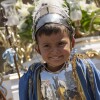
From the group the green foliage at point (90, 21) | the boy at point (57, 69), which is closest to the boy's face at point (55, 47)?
the boy at point (57, 69)

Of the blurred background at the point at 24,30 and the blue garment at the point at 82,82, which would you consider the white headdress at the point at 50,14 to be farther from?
the blurred background at the point at 24,30

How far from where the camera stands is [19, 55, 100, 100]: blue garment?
1912 mm

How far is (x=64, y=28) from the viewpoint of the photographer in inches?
76.5

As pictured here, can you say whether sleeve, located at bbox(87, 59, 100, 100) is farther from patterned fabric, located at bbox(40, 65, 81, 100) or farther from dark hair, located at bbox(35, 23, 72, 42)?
dark hair, located at bbox(35, 23, 72, 42)

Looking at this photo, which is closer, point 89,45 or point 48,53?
point 48,53

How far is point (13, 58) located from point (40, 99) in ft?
6.55

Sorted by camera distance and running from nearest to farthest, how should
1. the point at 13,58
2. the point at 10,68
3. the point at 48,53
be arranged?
the point at 48,53, the point at 13,58, the point at 10,68

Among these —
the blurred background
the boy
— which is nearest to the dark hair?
the boy

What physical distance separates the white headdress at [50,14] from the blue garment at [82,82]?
0.68 ft

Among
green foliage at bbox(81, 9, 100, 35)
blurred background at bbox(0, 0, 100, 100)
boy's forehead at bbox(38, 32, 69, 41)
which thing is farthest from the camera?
green foliage at bbox(81, 9, 100, 35)

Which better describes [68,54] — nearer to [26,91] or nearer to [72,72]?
[72,72]

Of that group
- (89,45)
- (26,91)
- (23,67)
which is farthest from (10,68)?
(26,91)

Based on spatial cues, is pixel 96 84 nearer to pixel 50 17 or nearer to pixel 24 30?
pixel 50 17

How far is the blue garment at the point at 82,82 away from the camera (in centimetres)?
191
